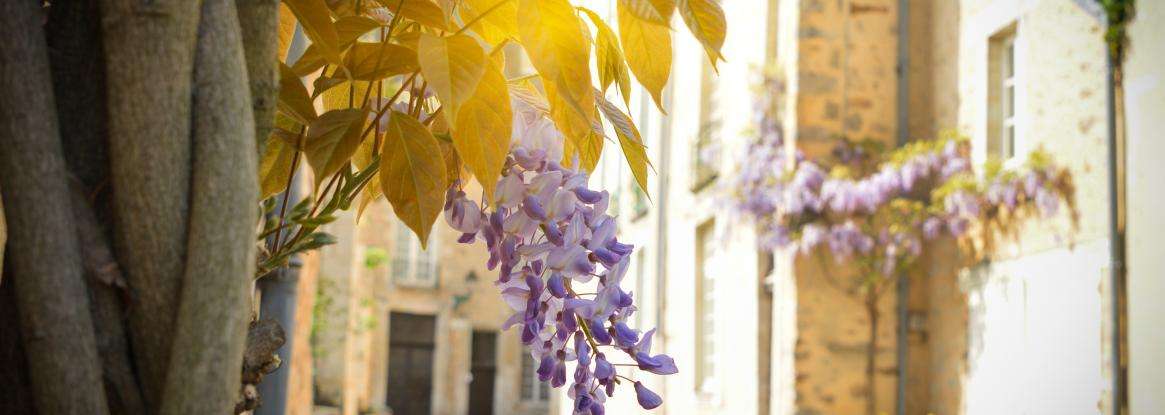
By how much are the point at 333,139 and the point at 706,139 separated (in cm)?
1002

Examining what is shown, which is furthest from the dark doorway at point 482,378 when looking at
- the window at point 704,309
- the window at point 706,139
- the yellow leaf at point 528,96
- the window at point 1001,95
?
the yellow leaf at point 528,96

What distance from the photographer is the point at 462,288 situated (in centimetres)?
2411

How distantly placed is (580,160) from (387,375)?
75.3ft

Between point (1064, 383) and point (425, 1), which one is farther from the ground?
point (425, 1)

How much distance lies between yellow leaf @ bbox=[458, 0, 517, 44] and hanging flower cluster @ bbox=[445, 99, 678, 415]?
2.6 inches

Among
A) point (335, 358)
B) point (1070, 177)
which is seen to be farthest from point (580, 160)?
point (335, 358)

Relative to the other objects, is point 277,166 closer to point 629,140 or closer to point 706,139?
point 629,140

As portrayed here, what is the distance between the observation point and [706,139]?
1080cm

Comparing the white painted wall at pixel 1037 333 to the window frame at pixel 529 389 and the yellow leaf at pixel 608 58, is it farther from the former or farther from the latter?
the window frame at pixel 529 389

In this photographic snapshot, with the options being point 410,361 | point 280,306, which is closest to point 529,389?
point 410,361

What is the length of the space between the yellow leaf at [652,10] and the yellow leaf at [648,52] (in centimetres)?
9

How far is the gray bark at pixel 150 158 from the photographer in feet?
2.05

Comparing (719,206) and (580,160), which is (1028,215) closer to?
(719,206)

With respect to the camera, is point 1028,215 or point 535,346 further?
point 1028,215
